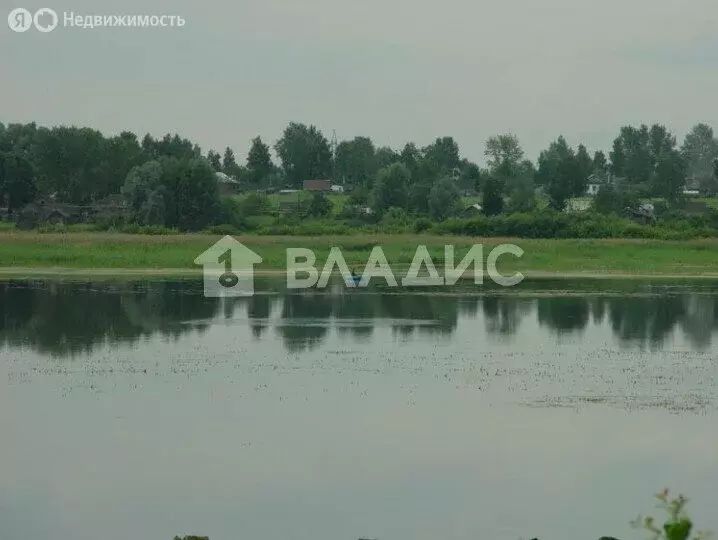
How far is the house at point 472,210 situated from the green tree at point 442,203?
2.24 feet

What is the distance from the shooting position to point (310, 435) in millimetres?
20312

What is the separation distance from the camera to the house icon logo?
1850 inches

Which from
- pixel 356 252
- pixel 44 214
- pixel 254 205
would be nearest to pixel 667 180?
pixel 254 205

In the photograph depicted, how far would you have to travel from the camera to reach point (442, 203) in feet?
279

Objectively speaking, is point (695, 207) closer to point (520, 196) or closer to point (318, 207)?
point (520, 196)

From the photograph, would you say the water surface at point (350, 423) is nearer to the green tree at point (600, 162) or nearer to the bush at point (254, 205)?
the bush at point (254, 205)

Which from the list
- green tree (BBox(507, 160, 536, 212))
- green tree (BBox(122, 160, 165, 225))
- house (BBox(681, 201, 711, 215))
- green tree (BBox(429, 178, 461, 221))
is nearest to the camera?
green tree (BBox(122, 160, 165, 225))

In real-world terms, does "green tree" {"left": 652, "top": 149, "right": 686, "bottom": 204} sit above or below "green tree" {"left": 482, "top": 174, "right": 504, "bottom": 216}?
above

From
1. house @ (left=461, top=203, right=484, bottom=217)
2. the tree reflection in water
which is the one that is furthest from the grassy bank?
house @ (left=461, top=203, right=484, bottom=217)

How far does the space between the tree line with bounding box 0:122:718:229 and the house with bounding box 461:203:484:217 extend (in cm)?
76

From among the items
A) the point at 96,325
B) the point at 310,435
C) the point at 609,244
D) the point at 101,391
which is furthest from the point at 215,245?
the point at 310,435

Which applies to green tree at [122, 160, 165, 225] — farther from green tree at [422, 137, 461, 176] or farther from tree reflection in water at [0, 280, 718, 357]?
green tree at [422, 137, 461, 176]

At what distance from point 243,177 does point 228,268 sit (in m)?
74.1

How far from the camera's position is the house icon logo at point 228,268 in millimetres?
47000
